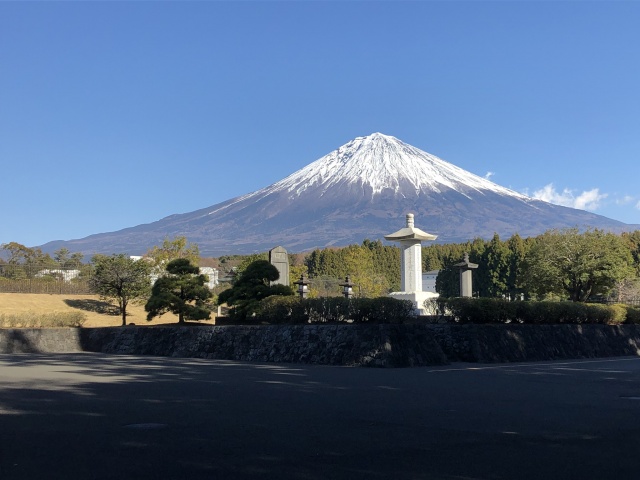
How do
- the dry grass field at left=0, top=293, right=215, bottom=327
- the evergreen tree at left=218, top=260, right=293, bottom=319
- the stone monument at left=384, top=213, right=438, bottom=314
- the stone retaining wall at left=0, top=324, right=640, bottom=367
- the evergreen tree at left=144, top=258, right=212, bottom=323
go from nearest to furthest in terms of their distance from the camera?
the stone retaining wall at left=0, top=324, right=640, bottom=367
the evergreen tree at left=218, top=260, right=293, bottom=319
the evergreen tree at left=144, top=258, right=212, bottom=323
the dry grass field at left=0, top=293, right=215, bottom=327
the stone monument at left=384, top=213, right=438, bottom=314

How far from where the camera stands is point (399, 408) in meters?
8.43

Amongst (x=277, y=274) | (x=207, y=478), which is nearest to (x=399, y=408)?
(x=207, y=478)

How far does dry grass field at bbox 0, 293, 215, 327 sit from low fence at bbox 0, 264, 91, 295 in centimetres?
98

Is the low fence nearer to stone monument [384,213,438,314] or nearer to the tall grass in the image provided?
the tall grass

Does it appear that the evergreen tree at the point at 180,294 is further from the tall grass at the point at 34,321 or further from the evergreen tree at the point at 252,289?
the tall grass at the point at 34,321

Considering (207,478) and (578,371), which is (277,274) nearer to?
(578,371)

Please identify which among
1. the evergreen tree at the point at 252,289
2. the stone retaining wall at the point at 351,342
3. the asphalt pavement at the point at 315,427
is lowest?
the asphalt pavement at the point at 315,427

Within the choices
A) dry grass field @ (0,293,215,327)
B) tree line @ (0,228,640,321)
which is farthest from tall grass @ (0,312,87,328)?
dry grass field @ (0,293,215,327)

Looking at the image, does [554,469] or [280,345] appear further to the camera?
[280,345]

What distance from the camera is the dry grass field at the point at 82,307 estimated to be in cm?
3691

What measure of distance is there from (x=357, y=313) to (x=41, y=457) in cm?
1210

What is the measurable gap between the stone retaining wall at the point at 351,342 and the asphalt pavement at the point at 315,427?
10.4ft

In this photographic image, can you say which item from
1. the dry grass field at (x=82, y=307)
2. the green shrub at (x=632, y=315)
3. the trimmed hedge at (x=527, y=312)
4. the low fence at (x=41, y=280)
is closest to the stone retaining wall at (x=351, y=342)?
the trimmed hedge at (x=527, y=312)

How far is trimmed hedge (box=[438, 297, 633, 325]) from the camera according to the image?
1855 cm
